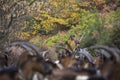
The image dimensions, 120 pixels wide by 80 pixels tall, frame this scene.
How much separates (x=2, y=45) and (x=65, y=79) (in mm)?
10745

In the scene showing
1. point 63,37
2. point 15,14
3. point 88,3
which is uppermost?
point 15,14

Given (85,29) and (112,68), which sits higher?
(112,68)

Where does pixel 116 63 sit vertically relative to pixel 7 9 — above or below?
above

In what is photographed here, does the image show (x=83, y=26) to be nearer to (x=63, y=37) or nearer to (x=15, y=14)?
(x=63, y=37)

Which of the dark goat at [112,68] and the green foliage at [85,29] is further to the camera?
the green foliage at [85,29]

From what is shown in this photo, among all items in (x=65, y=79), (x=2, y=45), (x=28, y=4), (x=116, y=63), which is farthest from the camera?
→ (x=28, y=4)

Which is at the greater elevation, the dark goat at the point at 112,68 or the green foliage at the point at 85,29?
the dark goat at the point at 112,68

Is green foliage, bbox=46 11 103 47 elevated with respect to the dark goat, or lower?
lower

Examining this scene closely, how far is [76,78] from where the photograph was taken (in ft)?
24.0

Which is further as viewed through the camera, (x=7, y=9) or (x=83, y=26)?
(x=83, y=26)

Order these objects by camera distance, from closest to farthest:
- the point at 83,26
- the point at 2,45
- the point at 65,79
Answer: the point at 65,79
the point at 2,45
the point at 83,26

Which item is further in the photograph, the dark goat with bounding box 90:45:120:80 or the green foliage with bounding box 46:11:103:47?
the green foliage with bounding box 46:11:103:47

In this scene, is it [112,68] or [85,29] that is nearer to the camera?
[112,68]

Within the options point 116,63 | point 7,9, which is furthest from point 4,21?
point 116,63
